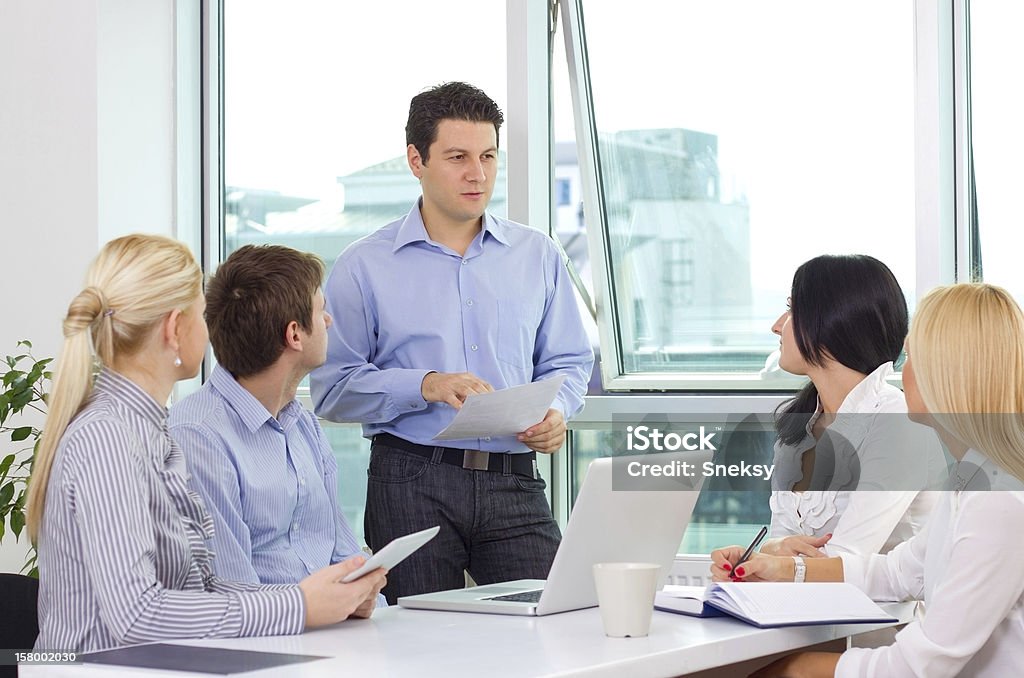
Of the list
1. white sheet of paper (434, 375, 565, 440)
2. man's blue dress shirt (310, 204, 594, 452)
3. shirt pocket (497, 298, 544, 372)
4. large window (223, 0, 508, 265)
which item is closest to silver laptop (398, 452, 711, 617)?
white sheet of paper (434, 375, 565, 440)

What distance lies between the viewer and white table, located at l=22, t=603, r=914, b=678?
148cm

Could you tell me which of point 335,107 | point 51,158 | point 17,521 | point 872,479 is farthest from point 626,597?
point 335,107

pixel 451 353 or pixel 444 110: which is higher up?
pixel 444 110

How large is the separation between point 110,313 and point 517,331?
56.8 inches

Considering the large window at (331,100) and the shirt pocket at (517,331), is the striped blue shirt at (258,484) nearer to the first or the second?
the shirt pocket at (517,331)

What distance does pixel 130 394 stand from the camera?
1827 millimetres

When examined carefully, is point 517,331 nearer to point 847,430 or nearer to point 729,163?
point 847,430

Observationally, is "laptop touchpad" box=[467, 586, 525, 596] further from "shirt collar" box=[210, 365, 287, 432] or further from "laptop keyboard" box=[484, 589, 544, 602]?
"shirt collar" box=[210, 365, 287, 432]

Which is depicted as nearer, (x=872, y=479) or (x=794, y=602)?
(x=794, y=602)

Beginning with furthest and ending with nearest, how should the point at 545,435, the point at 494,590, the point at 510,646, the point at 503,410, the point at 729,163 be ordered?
the point at 729,163
the point at 545,435
the point at 503,410
the point at 494,590
the point at 510,646

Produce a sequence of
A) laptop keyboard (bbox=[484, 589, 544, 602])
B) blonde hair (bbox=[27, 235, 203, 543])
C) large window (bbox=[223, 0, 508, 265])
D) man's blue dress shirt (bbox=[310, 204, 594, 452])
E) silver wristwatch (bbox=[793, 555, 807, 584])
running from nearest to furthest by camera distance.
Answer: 1. blonde hair (bbox=[27, 235, 203, 543])
2. laptop keyboard (bbox=[484, 589, 544, 602])
3. silver wristwatch (bbox=[793, 555, 807, 584])
4. man's blue dress shirt (bbox=[310, 204, 594, 452])
5. large window (bbox=[223, 0, 508, 265])

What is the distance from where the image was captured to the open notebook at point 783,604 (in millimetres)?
1843

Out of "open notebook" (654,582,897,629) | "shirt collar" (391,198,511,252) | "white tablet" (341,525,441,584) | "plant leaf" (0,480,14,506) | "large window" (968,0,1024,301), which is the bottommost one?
"open notebook" (654,582,897,629)

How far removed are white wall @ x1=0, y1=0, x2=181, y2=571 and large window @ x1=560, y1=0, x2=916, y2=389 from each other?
165 cm
